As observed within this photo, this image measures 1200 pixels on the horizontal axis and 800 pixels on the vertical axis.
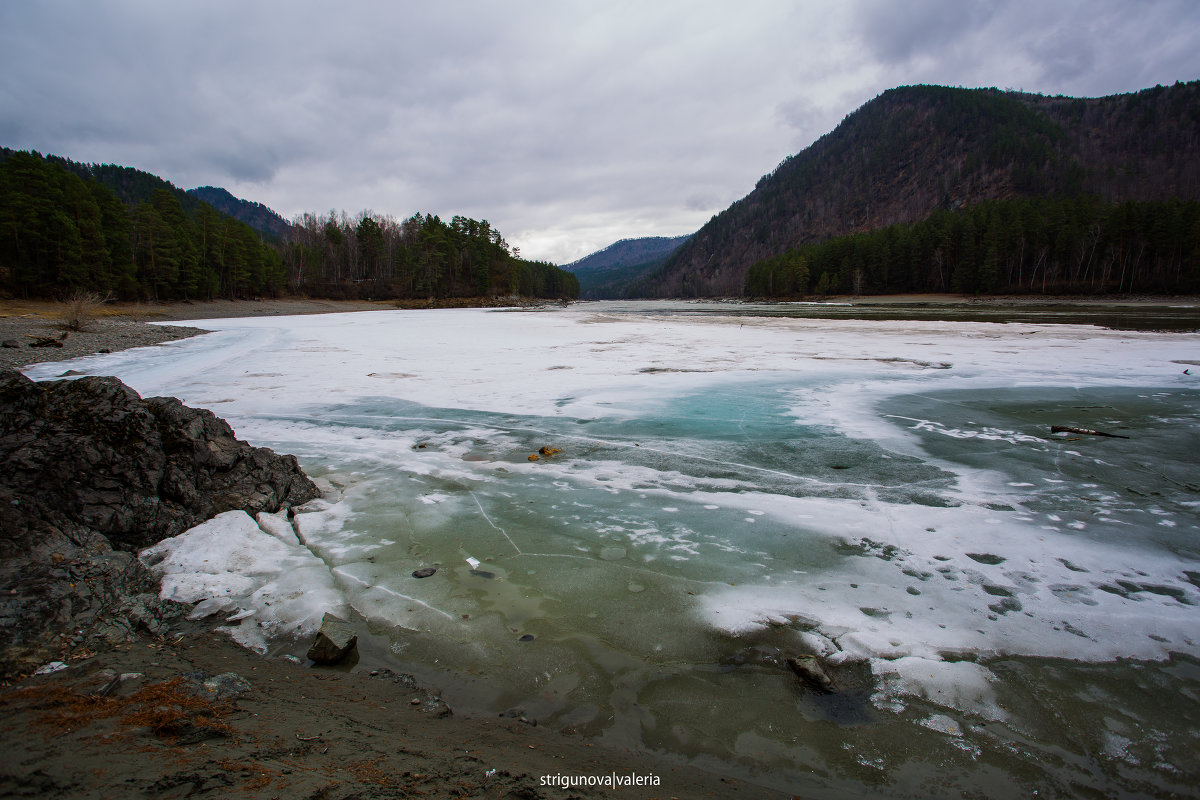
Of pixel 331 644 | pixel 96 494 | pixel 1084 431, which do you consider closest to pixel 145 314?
pixel 96 494

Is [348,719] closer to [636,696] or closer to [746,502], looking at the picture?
[636,696]

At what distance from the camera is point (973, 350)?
16203 mm

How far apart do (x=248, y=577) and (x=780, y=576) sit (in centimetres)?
385

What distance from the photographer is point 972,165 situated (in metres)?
138

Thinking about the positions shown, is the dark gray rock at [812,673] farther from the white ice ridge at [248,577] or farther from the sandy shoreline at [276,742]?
the white ice ridge at [248,577]

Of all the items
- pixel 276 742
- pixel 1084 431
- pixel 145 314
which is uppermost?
pixel 145 314

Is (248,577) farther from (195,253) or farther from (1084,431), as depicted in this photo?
(195,253)

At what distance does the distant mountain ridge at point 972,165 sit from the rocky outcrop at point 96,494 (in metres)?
146

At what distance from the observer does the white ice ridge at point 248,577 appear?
3221 millimetres

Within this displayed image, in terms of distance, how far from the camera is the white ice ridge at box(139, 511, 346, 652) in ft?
10.6

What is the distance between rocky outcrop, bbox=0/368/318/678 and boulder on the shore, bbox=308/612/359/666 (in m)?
1.00

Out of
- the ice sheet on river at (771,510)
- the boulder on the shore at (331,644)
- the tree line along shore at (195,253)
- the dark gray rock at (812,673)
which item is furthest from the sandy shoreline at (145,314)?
the dark gray rock at (812,673)

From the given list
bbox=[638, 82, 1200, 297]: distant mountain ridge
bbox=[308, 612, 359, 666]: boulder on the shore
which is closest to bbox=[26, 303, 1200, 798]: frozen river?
bbox=[308, 612, 359, 666]: boulder on the shore

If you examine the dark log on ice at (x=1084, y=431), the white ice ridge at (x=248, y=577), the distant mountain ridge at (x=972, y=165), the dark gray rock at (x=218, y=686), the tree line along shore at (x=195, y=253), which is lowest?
the white ice ridge at (x=248, y=577)
